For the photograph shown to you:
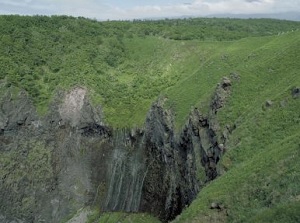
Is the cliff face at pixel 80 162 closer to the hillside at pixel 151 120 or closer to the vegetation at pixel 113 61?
the hillside at pixel 151 120

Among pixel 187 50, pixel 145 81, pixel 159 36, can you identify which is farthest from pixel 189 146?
pixel 159 36

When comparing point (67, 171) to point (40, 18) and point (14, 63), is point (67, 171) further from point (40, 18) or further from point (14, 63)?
point (40, 18)

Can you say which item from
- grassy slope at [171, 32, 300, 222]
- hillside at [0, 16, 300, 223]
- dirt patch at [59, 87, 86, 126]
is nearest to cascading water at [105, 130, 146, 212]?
hillside at [0, 16, 300, 223]

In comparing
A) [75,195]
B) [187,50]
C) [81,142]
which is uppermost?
[187,50]

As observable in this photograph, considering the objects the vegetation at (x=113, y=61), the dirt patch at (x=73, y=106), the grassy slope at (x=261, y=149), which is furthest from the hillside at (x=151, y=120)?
the dirt patch at (x=73, y=106)

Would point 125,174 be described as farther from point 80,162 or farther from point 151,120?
point 151,120

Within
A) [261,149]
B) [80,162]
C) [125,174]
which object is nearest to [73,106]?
[80,162]

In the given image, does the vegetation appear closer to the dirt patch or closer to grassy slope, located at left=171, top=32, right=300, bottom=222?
the dirt patch
